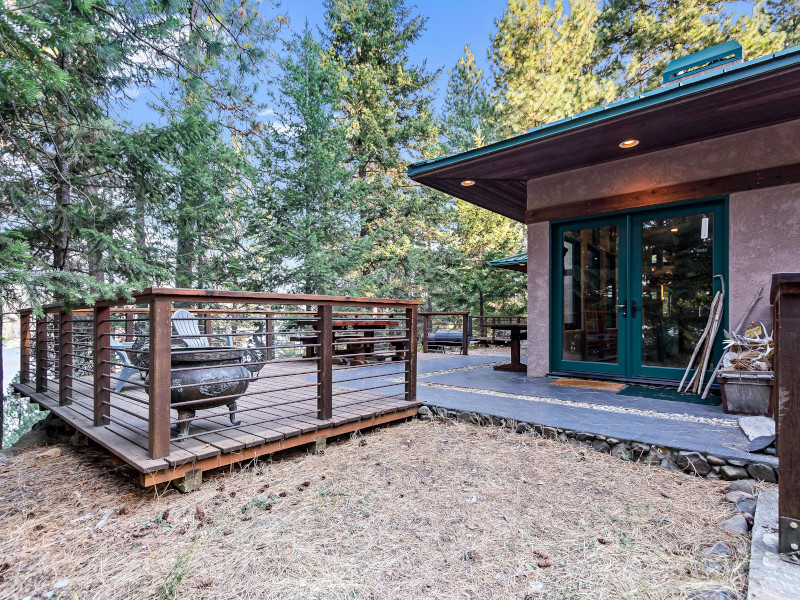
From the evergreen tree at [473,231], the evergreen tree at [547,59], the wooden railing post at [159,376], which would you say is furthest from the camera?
the evergreen tree at [473,231]

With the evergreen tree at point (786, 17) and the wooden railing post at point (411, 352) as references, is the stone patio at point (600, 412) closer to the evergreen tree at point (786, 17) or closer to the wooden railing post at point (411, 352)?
the wooden railing post at point (411, 352)

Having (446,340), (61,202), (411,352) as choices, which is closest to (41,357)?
(61,202)

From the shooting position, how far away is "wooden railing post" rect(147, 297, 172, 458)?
233 cm

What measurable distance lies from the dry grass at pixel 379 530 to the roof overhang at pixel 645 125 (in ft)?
9.10

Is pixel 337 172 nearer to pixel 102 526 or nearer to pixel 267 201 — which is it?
pixel 267 201

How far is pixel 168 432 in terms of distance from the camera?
96.2 inches

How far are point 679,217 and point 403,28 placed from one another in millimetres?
11879

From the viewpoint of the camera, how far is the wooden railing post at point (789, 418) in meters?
1.46

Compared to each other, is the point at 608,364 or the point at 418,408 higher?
the point at 608,364

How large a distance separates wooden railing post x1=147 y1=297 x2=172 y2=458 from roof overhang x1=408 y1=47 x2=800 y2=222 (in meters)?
3.31

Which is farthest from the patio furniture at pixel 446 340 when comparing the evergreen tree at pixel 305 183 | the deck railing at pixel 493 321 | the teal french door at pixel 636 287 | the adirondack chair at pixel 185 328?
the adirondack chair at pixel 185 328

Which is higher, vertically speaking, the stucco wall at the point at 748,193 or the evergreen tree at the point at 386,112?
the evergreen tree at the point at 386,112

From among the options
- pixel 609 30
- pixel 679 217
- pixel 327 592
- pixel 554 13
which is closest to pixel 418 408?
pixel 327 592

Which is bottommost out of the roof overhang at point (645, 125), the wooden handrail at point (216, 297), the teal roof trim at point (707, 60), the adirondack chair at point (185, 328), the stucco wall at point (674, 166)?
the adirondack chair at point (185, 328)
